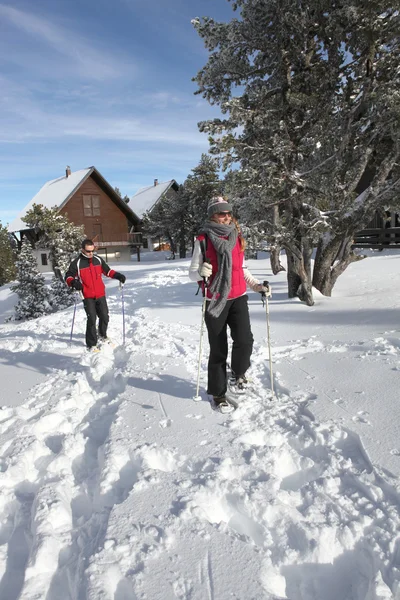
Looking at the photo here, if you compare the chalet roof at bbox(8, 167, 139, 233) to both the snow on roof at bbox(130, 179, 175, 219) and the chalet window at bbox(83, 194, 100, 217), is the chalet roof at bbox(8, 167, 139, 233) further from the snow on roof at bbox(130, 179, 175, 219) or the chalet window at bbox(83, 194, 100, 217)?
the snow on roof at bbox(130, 179, 175, 219)

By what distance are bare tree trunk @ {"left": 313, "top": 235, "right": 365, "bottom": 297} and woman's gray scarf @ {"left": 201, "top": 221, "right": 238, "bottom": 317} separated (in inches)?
274

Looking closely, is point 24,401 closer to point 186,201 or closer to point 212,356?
point 212,356

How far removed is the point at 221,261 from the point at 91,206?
38384mm

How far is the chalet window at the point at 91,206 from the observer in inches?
1535

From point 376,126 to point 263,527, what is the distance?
8664mm

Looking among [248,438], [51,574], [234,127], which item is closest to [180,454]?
[248,438]

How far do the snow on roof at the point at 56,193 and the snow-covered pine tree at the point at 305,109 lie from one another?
3033cm

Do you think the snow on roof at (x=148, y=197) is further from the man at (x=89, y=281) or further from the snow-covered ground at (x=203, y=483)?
the snow-covered ground at (x=203, y=483)

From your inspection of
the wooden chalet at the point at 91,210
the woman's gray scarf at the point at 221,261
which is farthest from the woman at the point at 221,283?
the wooden chalet at the point at 91,210

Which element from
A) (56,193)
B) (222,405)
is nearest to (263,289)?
(222,405)

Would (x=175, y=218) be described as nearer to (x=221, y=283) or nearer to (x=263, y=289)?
(x=263, y=289)

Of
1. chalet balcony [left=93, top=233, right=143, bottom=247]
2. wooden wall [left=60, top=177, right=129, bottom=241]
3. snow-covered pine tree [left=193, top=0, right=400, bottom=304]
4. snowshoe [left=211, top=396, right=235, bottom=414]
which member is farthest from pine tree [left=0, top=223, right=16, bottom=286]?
snowshoe [left=211, top=396, right=235, bottom=414]

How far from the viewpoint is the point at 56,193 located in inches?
1517

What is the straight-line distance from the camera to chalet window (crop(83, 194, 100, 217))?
128 ft
